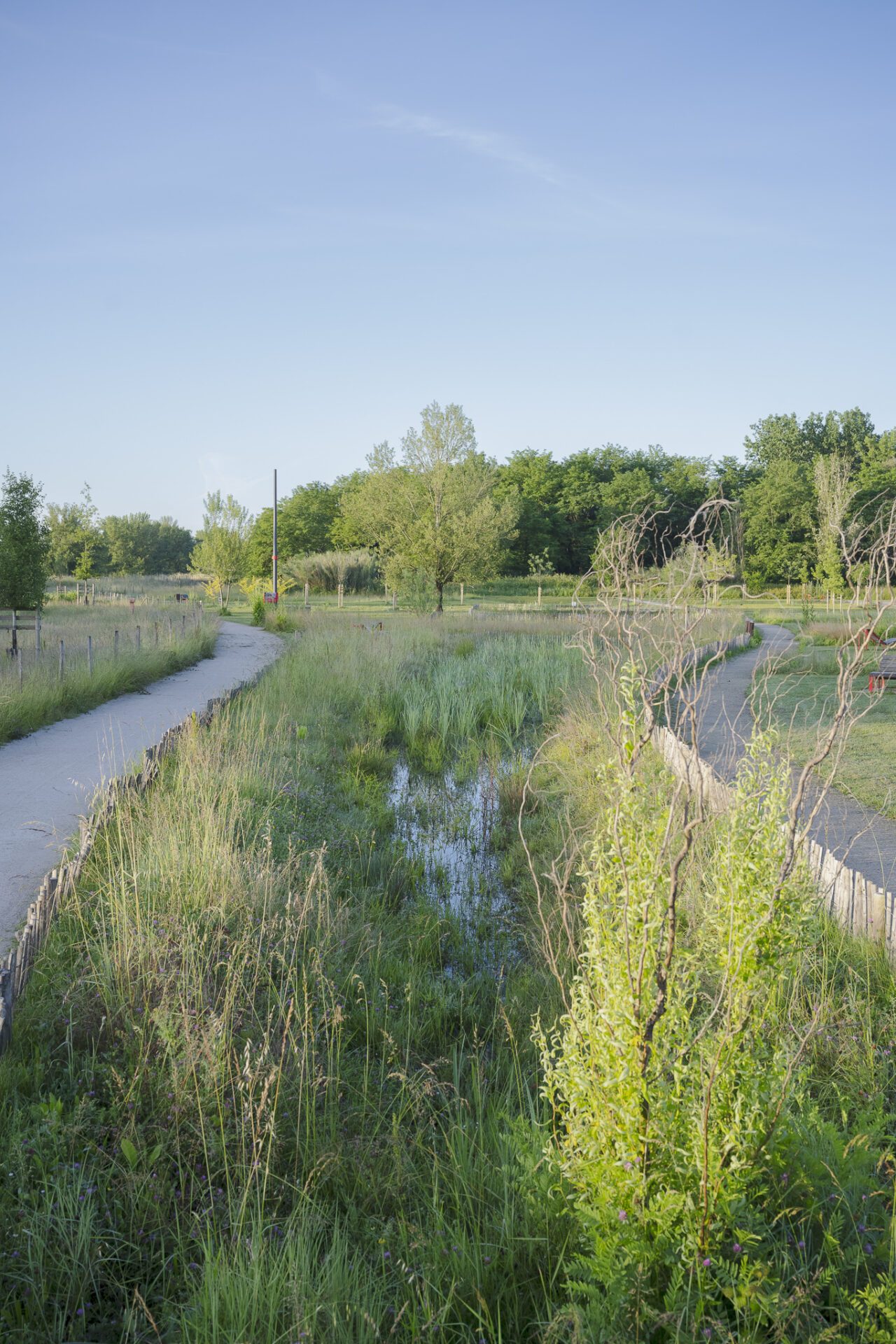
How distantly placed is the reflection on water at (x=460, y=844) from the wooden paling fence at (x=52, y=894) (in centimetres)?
223

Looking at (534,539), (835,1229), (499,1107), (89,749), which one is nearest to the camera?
(835,1229)

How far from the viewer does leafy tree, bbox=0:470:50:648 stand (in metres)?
23.2

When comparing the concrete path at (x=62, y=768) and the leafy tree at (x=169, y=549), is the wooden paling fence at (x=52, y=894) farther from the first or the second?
the leafy tree at (x=169, y=549)

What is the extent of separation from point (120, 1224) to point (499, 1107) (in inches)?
55.0

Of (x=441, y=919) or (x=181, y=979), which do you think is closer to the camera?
(x=181, y=979)

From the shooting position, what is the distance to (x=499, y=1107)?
3393mm

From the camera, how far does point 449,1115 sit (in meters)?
3.12

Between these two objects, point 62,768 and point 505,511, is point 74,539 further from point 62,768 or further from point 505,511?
point 62,768

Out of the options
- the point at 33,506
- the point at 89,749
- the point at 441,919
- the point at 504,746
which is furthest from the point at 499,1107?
the point at 33,506

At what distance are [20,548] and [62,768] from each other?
1820 centimetres

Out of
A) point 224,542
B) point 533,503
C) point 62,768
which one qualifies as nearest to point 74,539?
point 224,542

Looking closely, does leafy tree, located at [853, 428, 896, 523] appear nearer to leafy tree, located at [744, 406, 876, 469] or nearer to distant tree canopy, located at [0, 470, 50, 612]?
leafy tree, located at [744, 406, 876, 469]

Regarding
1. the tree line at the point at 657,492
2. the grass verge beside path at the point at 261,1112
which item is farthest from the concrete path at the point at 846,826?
the tree line at the point at 657,492

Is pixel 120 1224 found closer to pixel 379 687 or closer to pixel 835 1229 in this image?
pixel 835 1229
